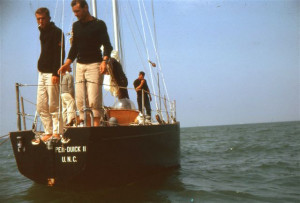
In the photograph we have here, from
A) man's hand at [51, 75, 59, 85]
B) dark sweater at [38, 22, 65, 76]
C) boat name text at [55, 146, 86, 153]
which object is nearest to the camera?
boat name text at [55, 146, 86, 153]

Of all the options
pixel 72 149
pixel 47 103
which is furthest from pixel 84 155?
pixel 47 103

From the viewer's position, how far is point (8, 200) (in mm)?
5938

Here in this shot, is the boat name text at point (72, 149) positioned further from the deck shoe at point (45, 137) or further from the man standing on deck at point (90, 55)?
the man standing on deck at point (90, 55)

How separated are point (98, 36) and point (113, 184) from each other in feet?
8.13

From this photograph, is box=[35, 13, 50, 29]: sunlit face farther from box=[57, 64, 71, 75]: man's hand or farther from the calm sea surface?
the calm sea surface

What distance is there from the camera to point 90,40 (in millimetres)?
4836

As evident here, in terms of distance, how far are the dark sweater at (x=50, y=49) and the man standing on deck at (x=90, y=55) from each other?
273 millimetres

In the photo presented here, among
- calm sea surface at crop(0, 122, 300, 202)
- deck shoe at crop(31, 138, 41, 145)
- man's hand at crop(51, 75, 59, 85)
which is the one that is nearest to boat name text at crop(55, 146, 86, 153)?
deck shoe at crop(31, 138, 41, 145)

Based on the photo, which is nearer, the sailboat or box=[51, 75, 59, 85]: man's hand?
the sailboat

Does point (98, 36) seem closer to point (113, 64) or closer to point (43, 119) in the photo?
point (43, 119)

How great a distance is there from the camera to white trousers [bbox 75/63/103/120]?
4875 mm

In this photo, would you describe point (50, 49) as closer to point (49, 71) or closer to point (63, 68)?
point (49, 71)

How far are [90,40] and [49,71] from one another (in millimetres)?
947

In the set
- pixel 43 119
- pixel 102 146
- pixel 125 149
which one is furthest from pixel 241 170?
pixel 43 119
